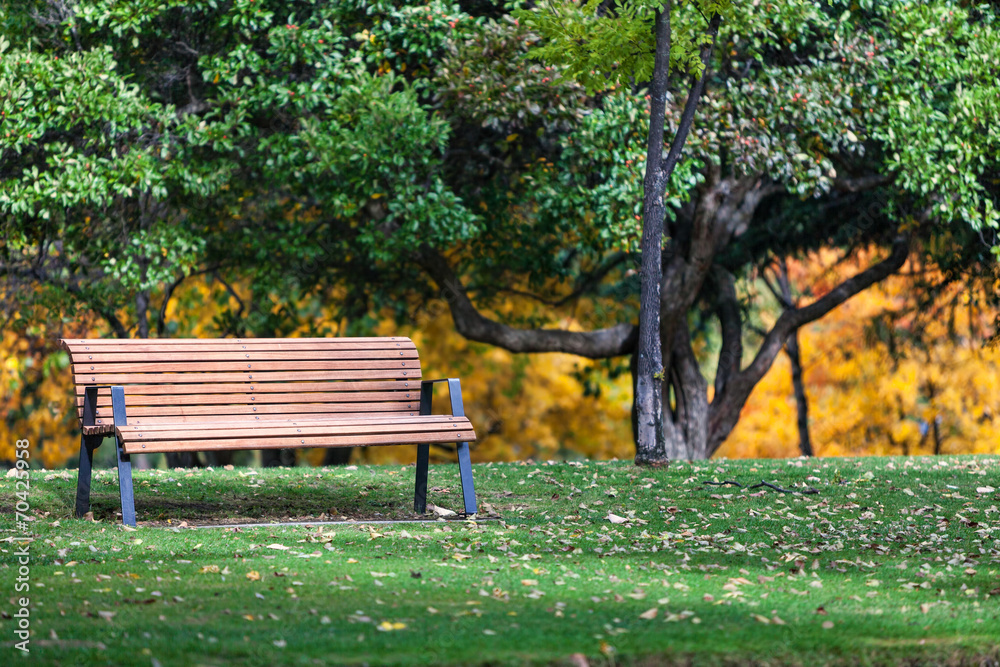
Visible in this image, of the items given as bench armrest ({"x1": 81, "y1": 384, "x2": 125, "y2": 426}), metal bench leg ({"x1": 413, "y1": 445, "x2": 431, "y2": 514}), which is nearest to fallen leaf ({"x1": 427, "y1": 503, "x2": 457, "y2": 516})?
metal bench leg ({"x1": 413, "y1": 445, "x2": 431, "y2": 514})

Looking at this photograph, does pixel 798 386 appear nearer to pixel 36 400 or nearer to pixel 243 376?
pixel 36 400

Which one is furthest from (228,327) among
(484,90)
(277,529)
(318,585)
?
(318,585)

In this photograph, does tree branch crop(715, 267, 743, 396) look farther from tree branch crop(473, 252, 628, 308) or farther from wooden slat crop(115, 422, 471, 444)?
wooden slat crop(115, 422, 471, 444)

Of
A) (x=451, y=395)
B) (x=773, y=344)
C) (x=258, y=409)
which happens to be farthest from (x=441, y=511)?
(x=773, y=344)

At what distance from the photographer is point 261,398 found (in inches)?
254

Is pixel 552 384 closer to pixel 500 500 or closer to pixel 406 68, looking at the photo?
pixel 406 68

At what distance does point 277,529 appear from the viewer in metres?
5.85

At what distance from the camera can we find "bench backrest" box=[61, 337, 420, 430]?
6117 mm

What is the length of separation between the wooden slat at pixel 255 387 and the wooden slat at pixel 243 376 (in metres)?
0.03

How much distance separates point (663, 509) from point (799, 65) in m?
7.29

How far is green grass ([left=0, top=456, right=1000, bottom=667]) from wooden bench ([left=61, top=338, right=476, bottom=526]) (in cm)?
48

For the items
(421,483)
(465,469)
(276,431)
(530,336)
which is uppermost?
(530,336)

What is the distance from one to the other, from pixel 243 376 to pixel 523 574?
8.40 feet

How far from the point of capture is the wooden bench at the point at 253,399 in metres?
5.76
